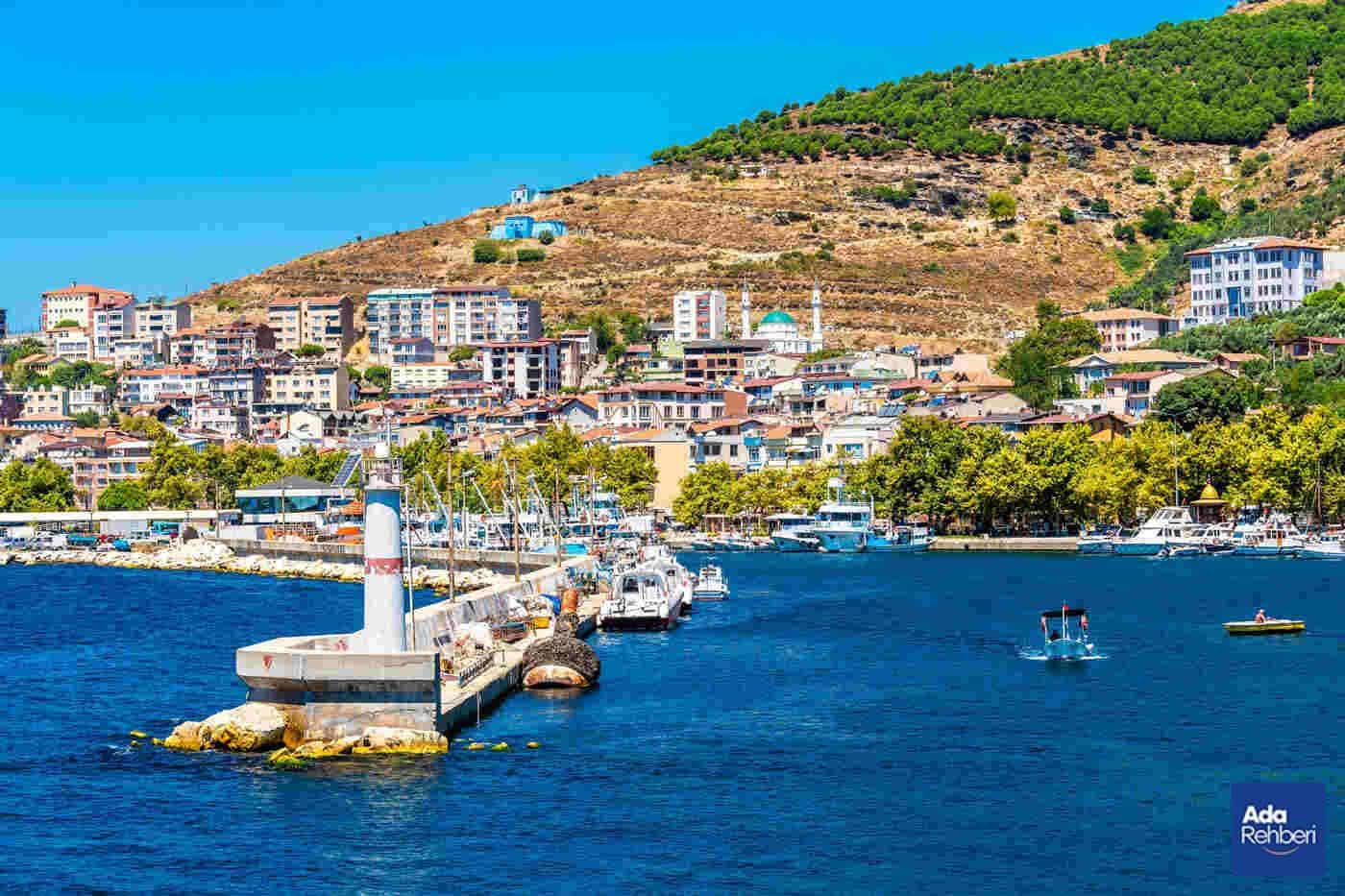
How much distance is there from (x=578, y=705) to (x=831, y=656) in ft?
37.1

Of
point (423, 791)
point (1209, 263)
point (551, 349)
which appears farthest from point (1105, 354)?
point (423, 791)

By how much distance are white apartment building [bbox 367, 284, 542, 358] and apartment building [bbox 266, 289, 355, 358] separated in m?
2.89

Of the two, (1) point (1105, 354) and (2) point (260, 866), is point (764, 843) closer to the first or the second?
(2) point (260, 866)

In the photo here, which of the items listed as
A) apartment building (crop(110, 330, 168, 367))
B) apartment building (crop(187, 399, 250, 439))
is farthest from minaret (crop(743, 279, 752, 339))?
apartment building (crop(110, 330, 168, 367))

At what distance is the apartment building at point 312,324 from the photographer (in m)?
179

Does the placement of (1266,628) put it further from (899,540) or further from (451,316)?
(451,316)

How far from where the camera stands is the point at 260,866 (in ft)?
96.2

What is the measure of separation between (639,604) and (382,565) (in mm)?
21949

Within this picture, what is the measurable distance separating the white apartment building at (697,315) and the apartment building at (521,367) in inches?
492

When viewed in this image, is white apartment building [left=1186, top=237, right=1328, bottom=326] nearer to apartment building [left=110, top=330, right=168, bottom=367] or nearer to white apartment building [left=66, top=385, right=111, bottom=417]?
white apartment building [left=66, top=385, right=111, bottom=417]

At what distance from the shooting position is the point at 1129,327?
143125 mm

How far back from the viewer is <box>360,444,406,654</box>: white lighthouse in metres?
37.0

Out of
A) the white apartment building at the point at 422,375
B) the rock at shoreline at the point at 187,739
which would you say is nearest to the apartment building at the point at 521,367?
the white apartment building at the point at 422,375

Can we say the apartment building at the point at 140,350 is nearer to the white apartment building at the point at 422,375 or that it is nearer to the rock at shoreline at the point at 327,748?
the white apartment building at the point at 422,375
